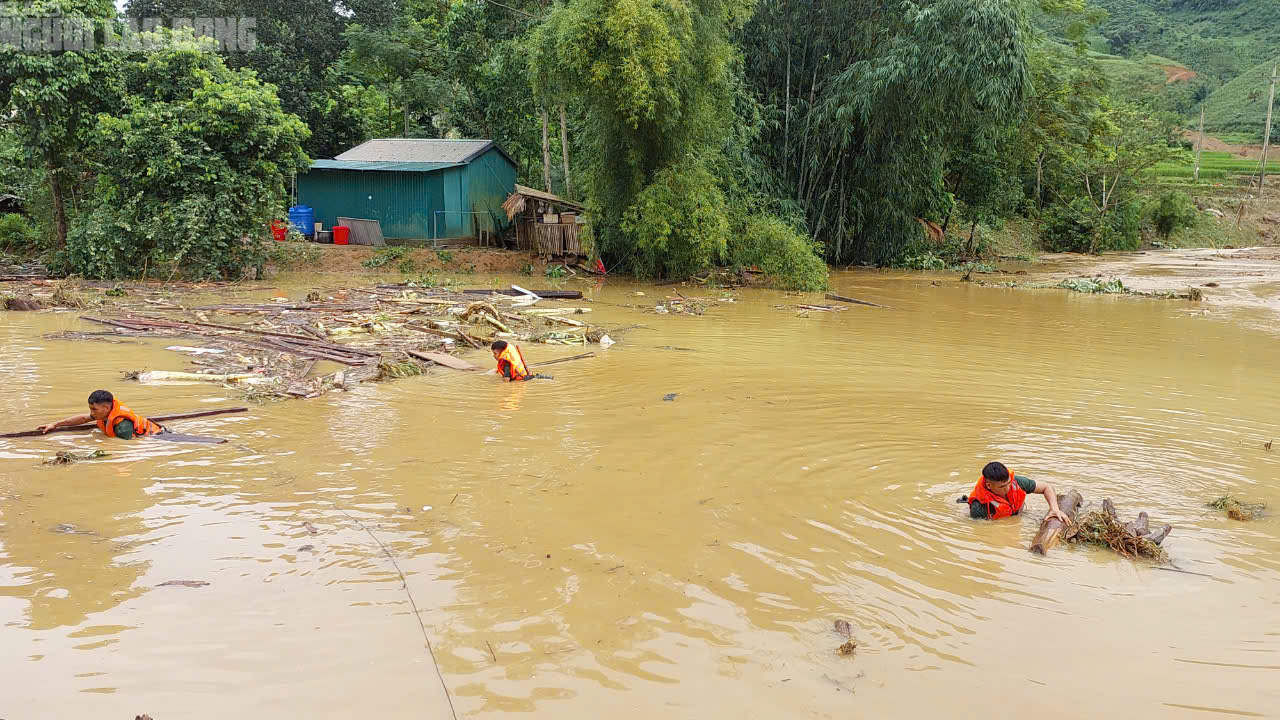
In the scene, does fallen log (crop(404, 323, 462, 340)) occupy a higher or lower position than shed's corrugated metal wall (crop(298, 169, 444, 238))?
lower

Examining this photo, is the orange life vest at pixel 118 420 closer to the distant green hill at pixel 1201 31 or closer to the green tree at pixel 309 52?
Result: the green tree at pixel 309 52

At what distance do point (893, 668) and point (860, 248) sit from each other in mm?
23786

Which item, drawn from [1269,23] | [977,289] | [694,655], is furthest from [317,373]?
[1269,23]

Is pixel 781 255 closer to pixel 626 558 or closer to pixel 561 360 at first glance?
pixel 561 360

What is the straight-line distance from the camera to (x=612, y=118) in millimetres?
19688

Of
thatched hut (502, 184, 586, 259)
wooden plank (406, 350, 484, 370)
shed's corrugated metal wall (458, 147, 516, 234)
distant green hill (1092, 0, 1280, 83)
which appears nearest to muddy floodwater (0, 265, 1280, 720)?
wooden plank (406, 350, 484, 370)

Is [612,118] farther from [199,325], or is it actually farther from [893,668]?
[893,668]

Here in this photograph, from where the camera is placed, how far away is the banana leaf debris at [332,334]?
10203mm

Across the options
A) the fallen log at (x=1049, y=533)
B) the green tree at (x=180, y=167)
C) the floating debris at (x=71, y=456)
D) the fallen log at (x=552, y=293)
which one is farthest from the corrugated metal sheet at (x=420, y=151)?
the fallen log at (x=1049, y=533)

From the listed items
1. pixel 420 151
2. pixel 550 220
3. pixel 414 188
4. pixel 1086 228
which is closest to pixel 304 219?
pixel 414 188

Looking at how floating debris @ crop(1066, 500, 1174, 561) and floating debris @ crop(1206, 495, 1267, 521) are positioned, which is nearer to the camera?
floating debris @ crop(1066, 500, 1174, 561)

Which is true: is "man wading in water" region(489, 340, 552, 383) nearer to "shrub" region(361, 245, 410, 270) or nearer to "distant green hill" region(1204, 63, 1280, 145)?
"shrub" region(361, 245, 410, 270)

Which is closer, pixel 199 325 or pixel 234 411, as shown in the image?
pixel 234 411

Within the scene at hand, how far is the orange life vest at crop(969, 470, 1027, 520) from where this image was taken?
6.10m
